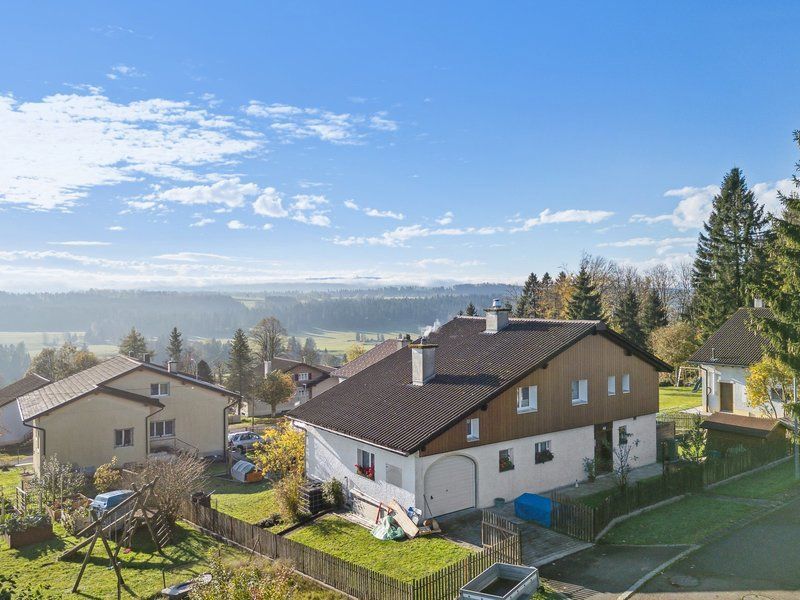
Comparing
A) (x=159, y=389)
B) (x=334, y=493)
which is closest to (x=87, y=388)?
(x=159, y=389)

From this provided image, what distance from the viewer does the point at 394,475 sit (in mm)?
22016

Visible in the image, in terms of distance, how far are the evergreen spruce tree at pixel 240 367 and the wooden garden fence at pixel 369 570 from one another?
5211 centimetres

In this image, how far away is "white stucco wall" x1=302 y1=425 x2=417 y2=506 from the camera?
21.3 metres

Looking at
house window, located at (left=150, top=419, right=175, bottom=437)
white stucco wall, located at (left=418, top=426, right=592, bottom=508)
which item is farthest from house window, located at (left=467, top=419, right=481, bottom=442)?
house window, located at (left=150, top=419, right=175, bottom=437)

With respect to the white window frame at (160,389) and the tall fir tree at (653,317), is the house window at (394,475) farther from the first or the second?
the tall fir tree at (653,317)

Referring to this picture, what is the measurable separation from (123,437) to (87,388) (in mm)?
3828

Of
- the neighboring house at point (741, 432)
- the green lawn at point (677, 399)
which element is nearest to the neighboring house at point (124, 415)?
the neighboring house at point (741, 432)

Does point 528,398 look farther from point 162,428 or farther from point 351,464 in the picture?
point 162,428

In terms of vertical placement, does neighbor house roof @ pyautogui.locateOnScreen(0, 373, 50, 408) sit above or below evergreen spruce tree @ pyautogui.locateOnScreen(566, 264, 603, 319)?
below

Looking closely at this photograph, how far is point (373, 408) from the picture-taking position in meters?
25.5

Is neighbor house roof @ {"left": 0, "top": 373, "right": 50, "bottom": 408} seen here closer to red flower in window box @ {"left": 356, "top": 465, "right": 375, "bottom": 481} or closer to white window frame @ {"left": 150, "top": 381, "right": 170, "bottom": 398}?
white window frame @ {"left": 150, "top": 381, "right": 170, "bottom": 398}

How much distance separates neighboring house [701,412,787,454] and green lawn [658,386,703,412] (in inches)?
305

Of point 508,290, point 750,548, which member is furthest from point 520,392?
point 508,290

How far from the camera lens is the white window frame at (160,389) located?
3875 cm
